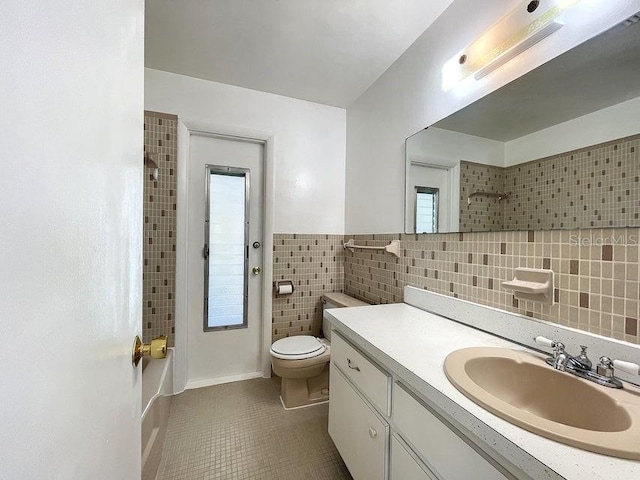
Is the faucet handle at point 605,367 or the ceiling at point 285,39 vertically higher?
the ceiling at point 285,39

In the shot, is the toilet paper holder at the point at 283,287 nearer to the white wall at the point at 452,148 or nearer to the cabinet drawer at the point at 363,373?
the cabinet drawer at the point at 363,373

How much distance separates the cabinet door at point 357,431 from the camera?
0.98 meters

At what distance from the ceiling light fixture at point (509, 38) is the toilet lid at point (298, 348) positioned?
5.90 ft

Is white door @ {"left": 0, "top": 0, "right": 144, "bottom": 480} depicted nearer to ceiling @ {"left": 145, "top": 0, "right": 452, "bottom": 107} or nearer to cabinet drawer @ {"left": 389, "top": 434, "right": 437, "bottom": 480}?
cabinet drawer @ {"left": 389, "top": 434, "right": 437, "bottom": 480}

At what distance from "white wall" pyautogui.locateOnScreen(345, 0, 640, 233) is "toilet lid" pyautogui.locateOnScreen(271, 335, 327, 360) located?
96cm

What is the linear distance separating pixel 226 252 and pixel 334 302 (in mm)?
1007

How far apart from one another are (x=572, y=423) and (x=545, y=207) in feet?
2.28

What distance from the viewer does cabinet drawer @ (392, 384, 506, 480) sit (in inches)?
24.4

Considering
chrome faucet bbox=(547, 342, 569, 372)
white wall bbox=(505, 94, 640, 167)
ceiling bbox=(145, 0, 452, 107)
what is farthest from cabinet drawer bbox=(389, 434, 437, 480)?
ceiling bbox=(145, 0, 452, 107)

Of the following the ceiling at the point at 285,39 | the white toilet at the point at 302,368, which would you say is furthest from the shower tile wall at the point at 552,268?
the ceiling at the point at 285,39

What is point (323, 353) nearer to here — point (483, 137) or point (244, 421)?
point (244, 421)

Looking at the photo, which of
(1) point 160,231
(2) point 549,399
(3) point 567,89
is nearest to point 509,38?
(3) point 567,89

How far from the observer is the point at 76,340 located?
358 mm

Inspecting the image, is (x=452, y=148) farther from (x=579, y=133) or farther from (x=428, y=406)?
(x=428, y=406)
